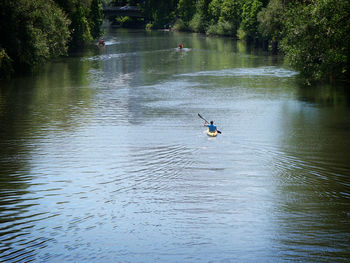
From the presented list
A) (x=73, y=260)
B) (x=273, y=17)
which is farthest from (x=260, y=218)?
(x=273, y=17)

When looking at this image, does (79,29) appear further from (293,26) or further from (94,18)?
(293,26)

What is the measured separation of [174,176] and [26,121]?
15373mm

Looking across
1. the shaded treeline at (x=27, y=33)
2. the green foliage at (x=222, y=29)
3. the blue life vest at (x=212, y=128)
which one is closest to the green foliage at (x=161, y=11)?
the green foliage at (x=222, y=29)

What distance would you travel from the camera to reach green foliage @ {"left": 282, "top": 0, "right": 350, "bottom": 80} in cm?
3778

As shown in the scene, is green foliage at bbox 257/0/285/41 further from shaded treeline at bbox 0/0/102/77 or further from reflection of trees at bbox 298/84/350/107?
shaded treeline at bbox 0/0/102/77

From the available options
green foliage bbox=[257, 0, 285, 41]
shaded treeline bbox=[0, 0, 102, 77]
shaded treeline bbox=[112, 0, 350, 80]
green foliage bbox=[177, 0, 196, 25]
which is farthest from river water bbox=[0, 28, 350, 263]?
green foliage bbox=[177, 0, 196, 25]

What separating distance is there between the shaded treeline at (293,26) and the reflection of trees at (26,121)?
54.4 feet

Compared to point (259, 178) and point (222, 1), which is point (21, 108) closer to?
point (259, 178)

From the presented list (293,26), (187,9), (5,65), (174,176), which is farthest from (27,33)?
(187,9)

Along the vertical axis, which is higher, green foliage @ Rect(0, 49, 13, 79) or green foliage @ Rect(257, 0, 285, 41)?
green foliage @ Rect(257, 0, 285, 41)

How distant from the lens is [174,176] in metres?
22.1

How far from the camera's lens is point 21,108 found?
38.8 meters

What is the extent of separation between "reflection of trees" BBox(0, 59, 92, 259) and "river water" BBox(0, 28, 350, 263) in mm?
78

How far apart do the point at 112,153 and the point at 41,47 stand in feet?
104
